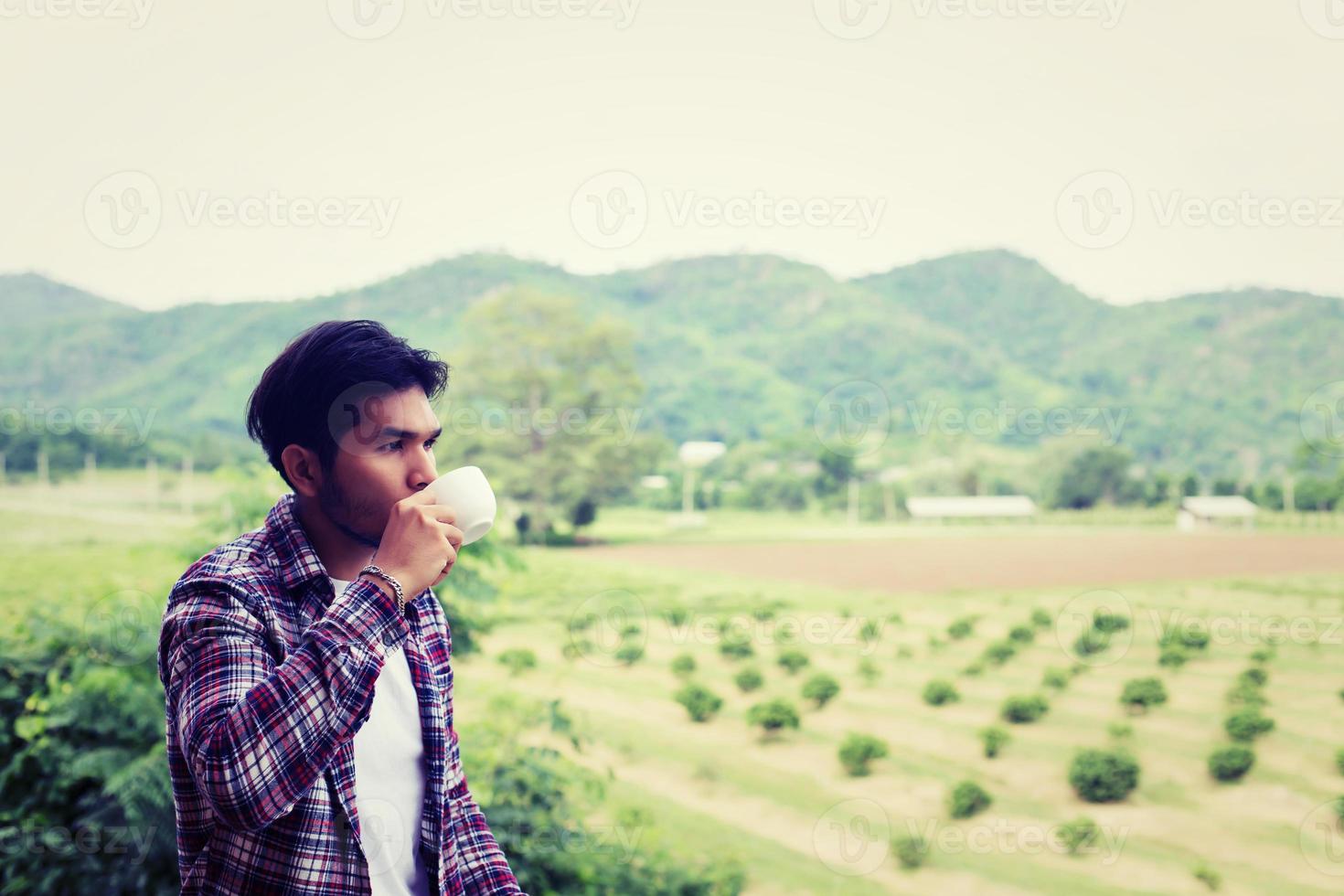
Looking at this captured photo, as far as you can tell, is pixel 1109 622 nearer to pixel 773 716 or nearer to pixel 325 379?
pixel 773 716

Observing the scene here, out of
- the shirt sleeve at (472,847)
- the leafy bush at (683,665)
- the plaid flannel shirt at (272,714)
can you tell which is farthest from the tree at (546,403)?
the plaid flannel shirt at (272,714)

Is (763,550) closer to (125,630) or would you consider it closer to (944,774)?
(944,774)

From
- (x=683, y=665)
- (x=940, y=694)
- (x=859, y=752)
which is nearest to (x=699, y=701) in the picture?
(x=683, y=665)

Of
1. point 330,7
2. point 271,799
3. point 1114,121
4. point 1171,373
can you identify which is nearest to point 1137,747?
point 1171,373

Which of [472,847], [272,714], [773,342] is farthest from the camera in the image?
[773,342]

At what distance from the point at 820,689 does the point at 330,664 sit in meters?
3.05

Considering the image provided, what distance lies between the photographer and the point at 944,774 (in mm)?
3318

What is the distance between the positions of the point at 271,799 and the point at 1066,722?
3218 millimetres

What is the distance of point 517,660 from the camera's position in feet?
12.2

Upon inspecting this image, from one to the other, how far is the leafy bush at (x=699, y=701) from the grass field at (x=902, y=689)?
0.04 metres

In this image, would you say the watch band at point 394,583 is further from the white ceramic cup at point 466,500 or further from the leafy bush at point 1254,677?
the leafy bush at point 1254,677

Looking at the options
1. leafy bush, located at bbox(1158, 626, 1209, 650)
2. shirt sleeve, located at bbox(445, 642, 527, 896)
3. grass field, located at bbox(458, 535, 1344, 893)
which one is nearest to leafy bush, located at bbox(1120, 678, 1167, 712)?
grass field, located at bbox(458, 535, 1344, 893)

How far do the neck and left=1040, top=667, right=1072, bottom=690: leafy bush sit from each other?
3.16 m

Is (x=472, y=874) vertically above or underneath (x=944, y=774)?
above
